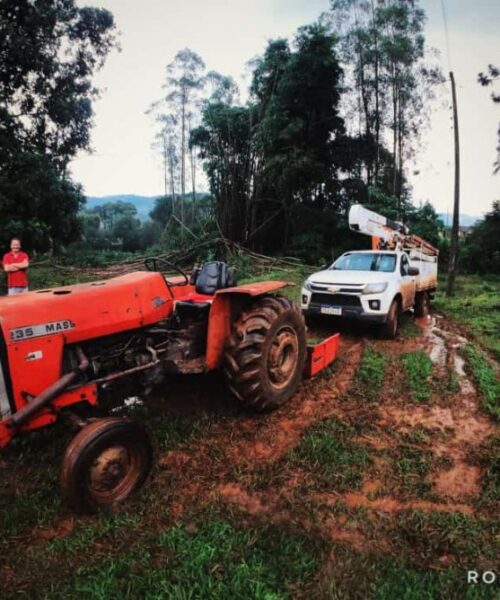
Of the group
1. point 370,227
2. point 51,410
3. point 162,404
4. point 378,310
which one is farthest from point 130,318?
point 370,227

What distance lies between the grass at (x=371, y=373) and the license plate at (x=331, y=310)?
80cm

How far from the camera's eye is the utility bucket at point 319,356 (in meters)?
4.45

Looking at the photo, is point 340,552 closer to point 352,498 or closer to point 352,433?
point 352,498

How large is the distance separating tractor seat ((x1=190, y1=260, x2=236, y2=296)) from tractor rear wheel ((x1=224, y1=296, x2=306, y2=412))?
504 mm

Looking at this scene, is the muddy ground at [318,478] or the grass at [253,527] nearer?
the grass at [253,527]

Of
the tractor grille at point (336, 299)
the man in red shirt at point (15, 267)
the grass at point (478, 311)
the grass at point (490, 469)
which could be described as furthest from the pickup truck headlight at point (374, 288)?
the man in red shirt at point (15, 267)

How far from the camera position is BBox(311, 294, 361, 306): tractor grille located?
20.6 feet

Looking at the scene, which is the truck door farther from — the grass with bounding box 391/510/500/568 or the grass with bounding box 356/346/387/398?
the grass with bounding box 391/510/500/568

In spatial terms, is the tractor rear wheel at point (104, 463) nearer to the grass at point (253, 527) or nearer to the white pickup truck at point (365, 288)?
the grass at point (253, 527)

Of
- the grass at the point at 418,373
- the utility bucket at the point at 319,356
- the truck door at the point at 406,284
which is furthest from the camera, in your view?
the truck door at the point at 406,284

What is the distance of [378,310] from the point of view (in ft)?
20.2

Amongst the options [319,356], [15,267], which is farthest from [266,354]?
[15,267]

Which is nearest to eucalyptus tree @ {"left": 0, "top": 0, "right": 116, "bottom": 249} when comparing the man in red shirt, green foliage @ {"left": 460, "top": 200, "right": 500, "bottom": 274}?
the man in red shirt

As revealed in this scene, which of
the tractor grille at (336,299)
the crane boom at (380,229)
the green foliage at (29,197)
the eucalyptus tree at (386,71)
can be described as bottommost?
the tractor grille at (336,299)
